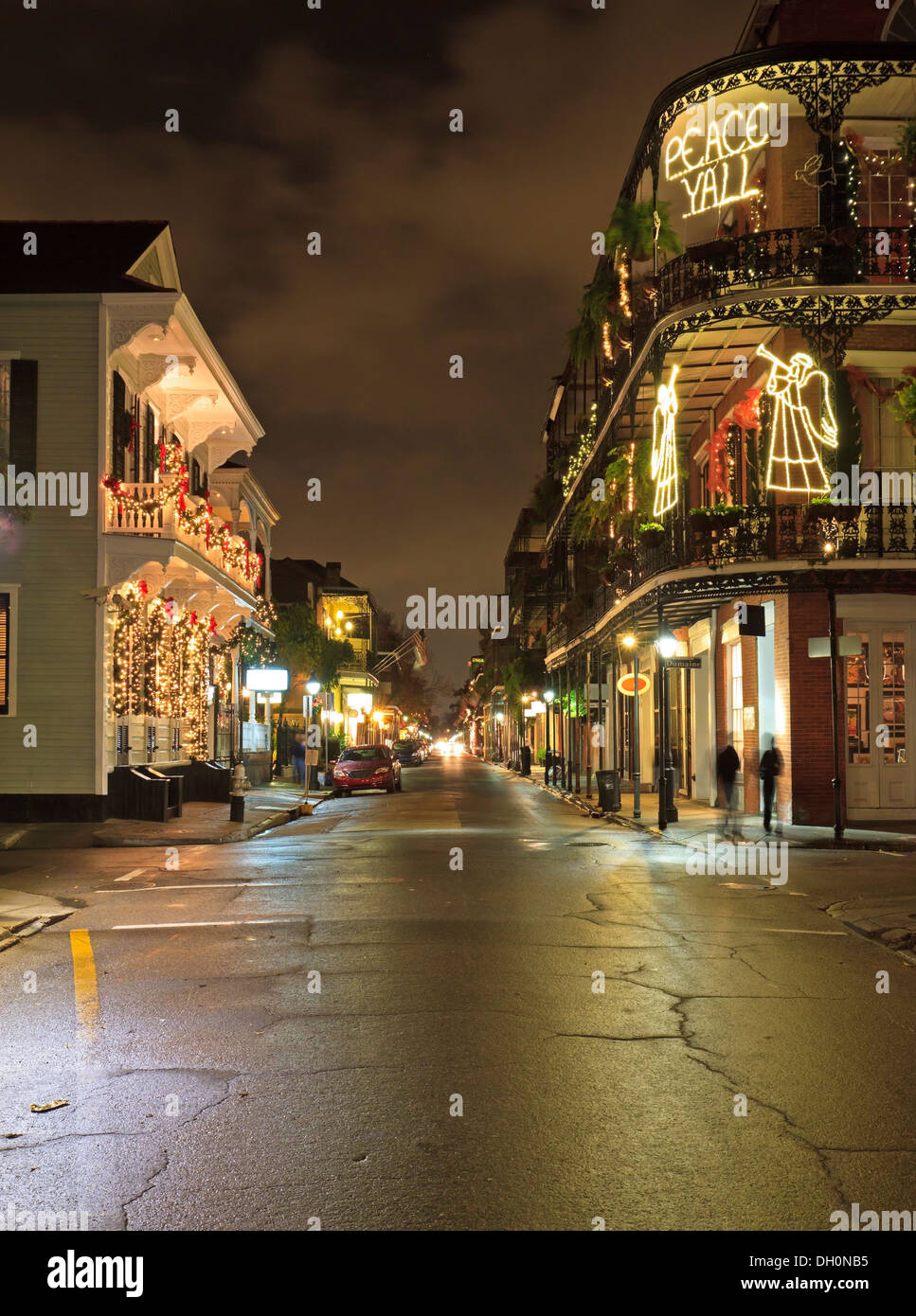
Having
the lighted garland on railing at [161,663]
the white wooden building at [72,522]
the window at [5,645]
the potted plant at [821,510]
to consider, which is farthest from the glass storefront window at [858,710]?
the window at [5,645]

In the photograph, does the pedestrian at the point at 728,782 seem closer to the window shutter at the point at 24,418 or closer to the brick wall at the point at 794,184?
the brick wall at the point at 794,184

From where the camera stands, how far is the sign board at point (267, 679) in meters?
33.7

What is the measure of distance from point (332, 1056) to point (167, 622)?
67.7 ft

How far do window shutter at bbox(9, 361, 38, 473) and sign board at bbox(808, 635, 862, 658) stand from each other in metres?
13.9

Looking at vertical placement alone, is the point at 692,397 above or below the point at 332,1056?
above

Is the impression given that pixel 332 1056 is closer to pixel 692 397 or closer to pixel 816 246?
pixel 816 246

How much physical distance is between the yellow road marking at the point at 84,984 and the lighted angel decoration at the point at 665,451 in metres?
16.3

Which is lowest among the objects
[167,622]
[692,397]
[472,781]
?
[472,781]

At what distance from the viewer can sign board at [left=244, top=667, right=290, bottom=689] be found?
33688 millimetres

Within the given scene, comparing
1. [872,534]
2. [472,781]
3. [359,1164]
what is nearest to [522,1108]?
[359,1164]

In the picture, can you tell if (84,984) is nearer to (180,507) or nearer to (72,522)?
(72,522)

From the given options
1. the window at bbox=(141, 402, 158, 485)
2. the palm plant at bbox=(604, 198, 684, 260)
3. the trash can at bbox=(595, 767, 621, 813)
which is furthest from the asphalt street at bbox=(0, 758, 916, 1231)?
the palm plant at bbox=(604, 198, 684, 260)

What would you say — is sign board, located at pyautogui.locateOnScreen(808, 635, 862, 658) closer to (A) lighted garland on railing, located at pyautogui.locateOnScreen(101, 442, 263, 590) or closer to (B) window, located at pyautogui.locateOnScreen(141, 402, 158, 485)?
(A) lighted garland on railing, located at pyautogui.locateOnScreen(101, 442, 263, 590)

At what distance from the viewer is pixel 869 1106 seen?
5516mm
